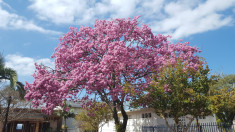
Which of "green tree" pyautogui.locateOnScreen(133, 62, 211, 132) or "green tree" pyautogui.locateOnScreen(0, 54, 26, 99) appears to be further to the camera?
"green tree" pyautogui.locateOnScreen(0, 54, 26, 99)

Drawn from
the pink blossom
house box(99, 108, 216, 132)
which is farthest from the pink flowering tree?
house box(99, 108, 216, 132)

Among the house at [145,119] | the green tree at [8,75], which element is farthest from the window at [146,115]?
the green tree at [8,75]

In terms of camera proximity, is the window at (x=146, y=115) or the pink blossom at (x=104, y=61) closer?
the pink blossom at (x=104, y=61)

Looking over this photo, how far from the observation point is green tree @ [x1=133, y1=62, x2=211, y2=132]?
15.3 metres

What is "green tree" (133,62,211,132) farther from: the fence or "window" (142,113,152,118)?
"window" (142,113,152,118)

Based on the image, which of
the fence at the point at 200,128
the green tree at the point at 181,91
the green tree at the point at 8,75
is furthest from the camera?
the green tree at the point at 8,75

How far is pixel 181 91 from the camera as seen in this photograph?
15.7 meters

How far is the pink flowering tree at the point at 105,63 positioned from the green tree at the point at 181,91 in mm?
1284

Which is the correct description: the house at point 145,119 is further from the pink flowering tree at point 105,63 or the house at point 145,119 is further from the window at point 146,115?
the pink flowering tree at point 105,63

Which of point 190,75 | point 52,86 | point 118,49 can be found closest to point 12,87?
point 52,86

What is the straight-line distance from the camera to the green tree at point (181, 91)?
50.1ft

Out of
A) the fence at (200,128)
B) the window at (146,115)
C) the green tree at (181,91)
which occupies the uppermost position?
the green tree at (181,91)

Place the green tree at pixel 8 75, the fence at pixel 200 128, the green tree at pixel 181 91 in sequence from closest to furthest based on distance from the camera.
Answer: the green tree at pixel 181 91 < the fence at pixel 200 128 < the green tree at pixel 8 75

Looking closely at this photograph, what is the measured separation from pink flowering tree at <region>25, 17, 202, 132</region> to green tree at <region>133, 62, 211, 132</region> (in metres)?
1.28
